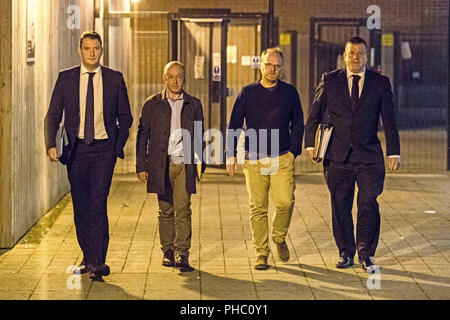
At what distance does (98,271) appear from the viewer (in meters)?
7.77

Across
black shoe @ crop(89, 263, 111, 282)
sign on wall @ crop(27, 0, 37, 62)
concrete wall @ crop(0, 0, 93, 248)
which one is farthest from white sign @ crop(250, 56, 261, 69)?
black shoe @ crop(89, 263, 111, 282)

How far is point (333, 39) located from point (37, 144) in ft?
41.7

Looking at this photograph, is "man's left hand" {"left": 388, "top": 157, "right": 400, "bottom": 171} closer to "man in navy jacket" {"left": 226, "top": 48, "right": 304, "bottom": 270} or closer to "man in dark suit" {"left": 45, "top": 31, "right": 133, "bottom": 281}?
"man in navy jacket" {"left": 226, "top": 48, "right": 304, "bottom": 270}

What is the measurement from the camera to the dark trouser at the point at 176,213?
823cm

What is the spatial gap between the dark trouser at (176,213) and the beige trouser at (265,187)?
533 mm

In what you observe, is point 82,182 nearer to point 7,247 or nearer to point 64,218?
point 7,247

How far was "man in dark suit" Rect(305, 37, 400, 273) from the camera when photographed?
814cm

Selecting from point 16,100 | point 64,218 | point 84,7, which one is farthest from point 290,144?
point 84,7

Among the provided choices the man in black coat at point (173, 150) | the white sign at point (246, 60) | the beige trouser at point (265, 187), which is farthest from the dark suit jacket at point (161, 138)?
the white sign at point (246, 60)

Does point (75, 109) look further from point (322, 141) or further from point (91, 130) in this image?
point (322, 141)

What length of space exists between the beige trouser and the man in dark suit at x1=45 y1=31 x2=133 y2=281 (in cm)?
113

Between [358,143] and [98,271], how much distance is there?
2246mm

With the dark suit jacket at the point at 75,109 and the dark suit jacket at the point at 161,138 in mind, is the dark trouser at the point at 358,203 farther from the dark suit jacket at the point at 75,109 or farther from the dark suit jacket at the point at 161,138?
the dark suit jacket at the point at 75,109

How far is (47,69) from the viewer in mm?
11023
